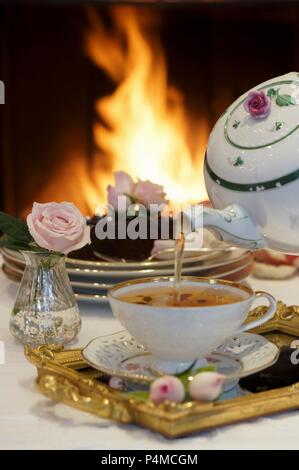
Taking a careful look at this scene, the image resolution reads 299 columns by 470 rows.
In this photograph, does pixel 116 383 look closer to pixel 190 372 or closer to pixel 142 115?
pixel 190 372

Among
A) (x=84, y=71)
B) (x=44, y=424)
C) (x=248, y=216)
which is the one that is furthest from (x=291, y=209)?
(x=84, y=71)

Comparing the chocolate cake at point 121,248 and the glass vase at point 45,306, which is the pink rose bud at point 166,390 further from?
the chocolate cake at point 121,248

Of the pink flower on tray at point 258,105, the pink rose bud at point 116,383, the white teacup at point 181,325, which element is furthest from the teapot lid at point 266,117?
the pink rose bud at point 116,383

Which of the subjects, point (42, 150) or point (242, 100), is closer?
point (242, 100)

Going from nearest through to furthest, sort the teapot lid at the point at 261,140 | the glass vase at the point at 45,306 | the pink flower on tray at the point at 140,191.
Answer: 1. the teapot lid at the point at 261,140
2. the glass vase at the point at 45,306
3. the pink flower on tray at the point at 140,191

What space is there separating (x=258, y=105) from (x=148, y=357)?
0.28m

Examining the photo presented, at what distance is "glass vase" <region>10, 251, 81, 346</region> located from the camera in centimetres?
97

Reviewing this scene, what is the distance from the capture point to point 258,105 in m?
0.86

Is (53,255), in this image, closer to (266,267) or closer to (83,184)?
(266,267)

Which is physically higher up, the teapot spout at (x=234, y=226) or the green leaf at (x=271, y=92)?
the green leaf at (x=271, y=92)

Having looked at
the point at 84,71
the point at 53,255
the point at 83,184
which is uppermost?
the point at 84,71

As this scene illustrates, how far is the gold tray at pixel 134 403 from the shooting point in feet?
2.23

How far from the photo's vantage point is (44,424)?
28.5 inches

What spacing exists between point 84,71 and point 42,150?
28cm
